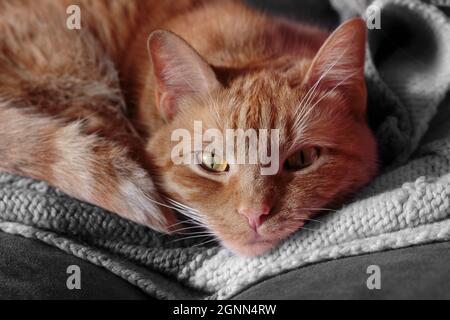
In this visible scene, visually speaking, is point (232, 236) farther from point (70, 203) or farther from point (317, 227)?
point (70, 203)

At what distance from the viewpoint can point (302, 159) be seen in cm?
125

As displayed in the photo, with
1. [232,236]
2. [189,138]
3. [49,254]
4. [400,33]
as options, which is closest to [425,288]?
[232,236]

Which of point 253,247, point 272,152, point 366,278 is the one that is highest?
point 272,152

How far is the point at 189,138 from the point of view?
1292 mm

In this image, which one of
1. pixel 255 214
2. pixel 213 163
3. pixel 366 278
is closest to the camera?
pixel 366 278

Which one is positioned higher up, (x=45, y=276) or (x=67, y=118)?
(x=67, y=118)

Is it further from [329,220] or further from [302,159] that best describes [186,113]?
[329,220]

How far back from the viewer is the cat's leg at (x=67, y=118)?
1.27m

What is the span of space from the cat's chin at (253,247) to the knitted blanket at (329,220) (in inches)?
0.6

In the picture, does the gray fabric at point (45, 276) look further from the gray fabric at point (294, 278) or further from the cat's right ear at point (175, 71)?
the cat's right ear at point (175, 71)

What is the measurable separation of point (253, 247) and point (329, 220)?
0.17 meters

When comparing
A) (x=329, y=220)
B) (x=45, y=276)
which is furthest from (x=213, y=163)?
(x=45, y=276)

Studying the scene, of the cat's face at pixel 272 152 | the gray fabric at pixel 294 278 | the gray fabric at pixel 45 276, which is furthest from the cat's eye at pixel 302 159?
the gray fabric at pixel 45 276

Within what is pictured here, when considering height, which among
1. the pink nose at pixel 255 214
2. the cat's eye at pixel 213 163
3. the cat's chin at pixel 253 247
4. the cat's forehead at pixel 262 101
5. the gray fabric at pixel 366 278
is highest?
the cat's forehead at pixel 262 101
